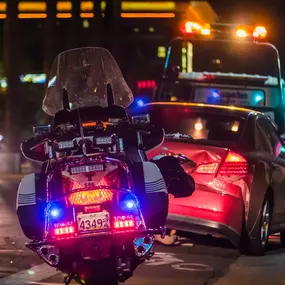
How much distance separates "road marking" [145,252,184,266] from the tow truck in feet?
27.3

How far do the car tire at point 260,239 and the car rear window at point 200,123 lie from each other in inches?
32.6

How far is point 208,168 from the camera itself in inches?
350

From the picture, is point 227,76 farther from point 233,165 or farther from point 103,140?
point 103,140

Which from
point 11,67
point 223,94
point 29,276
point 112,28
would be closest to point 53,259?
point 29,276

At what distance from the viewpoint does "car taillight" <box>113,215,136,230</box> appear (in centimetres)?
597

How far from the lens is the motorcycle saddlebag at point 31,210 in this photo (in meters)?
6.18

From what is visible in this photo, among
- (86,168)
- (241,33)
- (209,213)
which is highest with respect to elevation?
(86,168)

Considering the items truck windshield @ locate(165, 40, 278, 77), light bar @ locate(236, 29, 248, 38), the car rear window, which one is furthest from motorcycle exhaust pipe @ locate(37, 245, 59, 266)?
light bar @ locate(236, 29, 248, 38)

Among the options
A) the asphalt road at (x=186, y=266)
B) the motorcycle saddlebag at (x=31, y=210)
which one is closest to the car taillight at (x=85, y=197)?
the motorcycle saddlebag at (x=31, y=210)

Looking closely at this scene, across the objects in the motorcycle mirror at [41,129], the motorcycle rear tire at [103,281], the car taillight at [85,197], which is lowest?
the motorcycle rear tire at [103,281]

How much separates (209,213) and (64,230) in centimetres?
311

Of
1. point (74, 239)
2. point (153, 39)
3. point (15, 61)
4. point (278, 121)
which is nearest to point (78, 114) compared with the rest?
point (74, 239)

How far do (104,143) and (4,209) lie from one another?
7331 millimetres

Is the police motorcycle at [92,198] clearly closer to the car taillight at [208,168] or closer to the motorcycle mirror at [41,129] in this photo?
the motorcycle mirror at [41,129]
